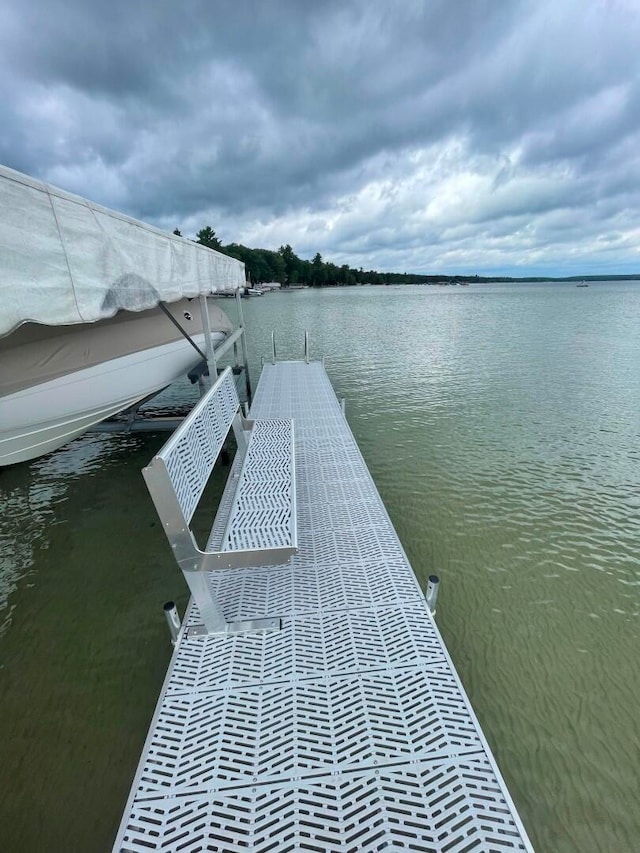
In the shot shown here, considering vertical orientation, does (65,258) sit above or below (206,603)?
above

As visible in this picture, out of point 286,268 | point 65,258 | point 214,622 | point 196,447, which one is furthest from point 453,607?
point 286,268

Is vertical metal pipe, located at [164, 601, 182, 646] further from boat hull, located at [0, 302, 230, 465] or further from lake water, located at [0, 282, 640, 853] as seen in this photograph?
boat hull, located at [0, 302, 230, 465]

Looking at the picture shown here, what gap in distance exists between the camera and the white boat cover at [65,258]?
6.89ft

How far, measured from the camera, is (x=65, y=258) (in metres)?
2.44

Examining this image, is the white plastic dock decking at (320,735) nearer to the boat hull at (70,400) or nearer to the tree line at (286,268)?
the boat hull at (70,400)

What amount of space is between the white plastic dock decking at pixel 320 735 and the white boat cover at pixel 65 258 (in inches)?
101

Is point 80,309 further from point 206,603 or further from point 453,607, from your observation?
point 453,607

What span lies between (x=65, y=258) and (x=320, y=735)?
3.45m

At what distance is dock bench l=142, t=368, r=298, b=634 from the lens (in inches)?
96.0

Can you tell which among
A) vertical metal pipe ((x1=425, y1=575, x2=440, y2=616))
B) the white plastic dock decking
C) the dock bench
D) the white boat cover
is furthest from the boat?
vertical metal pipe ((x1=425, y1=575, x2=440, y2=616))

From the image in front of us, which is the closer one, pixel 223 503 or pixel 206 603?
pixel 206 603

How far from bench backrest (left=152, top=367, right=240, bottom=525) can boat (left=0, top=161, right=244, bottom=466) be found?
102 centimetres

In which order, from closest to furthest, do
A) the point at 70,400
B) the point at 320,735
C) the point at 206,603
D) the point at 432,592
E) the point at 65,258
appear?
the point at 320,735, the point at 65,258, the point at 206,603, the point at 432,592, the point at 70,400

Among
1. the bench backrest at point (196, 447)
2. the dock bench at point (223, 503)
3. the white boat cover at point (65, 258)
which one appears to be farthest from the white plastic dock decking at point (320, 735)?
the white boat cover at point (65, 258)
